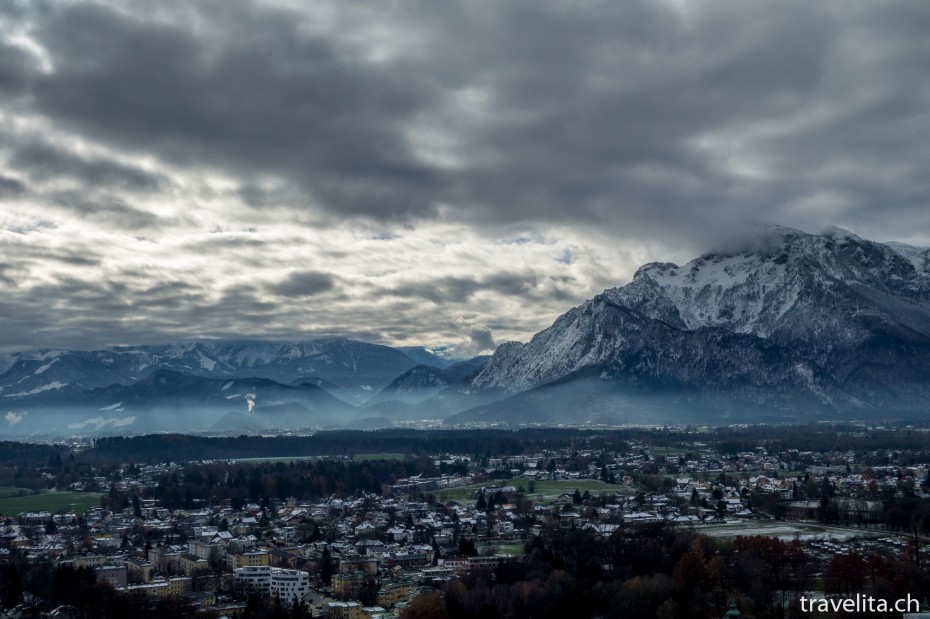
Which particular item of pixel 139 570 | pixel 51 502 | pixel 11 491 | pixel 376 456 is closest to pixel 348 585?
pixel 139 570

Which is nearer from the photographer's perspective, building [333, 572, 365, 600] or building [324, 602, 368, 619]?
building [324, 602, 368, 619]

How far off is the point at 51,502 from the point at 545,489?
197 ft

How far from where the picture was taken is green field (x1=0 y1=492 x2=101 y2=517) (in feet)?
381

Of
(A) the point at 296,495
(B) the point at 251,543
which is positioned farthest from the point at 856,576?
(A) the point at 296,495

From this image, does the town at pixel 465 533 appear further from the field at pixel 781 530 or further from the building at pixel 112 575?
the field at pixel 781 530

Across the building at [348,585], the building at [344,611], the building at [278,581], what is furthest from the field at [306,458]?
the building at [344,611]

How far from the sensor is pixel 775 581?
193 feet

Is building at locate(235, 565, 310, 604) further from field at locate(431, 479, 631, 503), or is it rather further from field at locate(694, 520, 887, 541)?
field at locate(431, 479, 631, 503)

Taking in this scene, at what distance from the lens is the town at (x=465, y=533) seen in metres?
58.5

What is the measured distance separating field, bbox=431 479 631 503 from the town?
1.49 feet

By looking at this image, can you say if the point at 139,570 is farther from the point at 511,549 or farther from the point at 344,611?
the point at 511,549

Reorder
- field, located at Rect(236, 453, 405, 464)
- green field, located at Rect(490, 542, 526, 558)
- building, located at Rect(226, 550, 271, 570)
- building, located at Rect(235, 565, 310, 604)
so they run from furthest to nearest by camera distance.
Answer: field, located at Rect(236, 453, 405, 464) < building, located at Rect(226, 550, 271, 570) < green field, located at Rect(490, 542, 526, 558) < building, located at Rect(235, 565, 310, 604)

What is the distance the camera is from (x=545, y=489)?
122 meters

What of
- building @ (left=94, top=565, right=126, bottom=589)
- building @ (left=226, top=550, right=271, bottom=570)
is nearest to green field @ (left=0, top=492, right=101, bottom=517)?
building @ (left=226, top=550, right=271, bottom=570)
